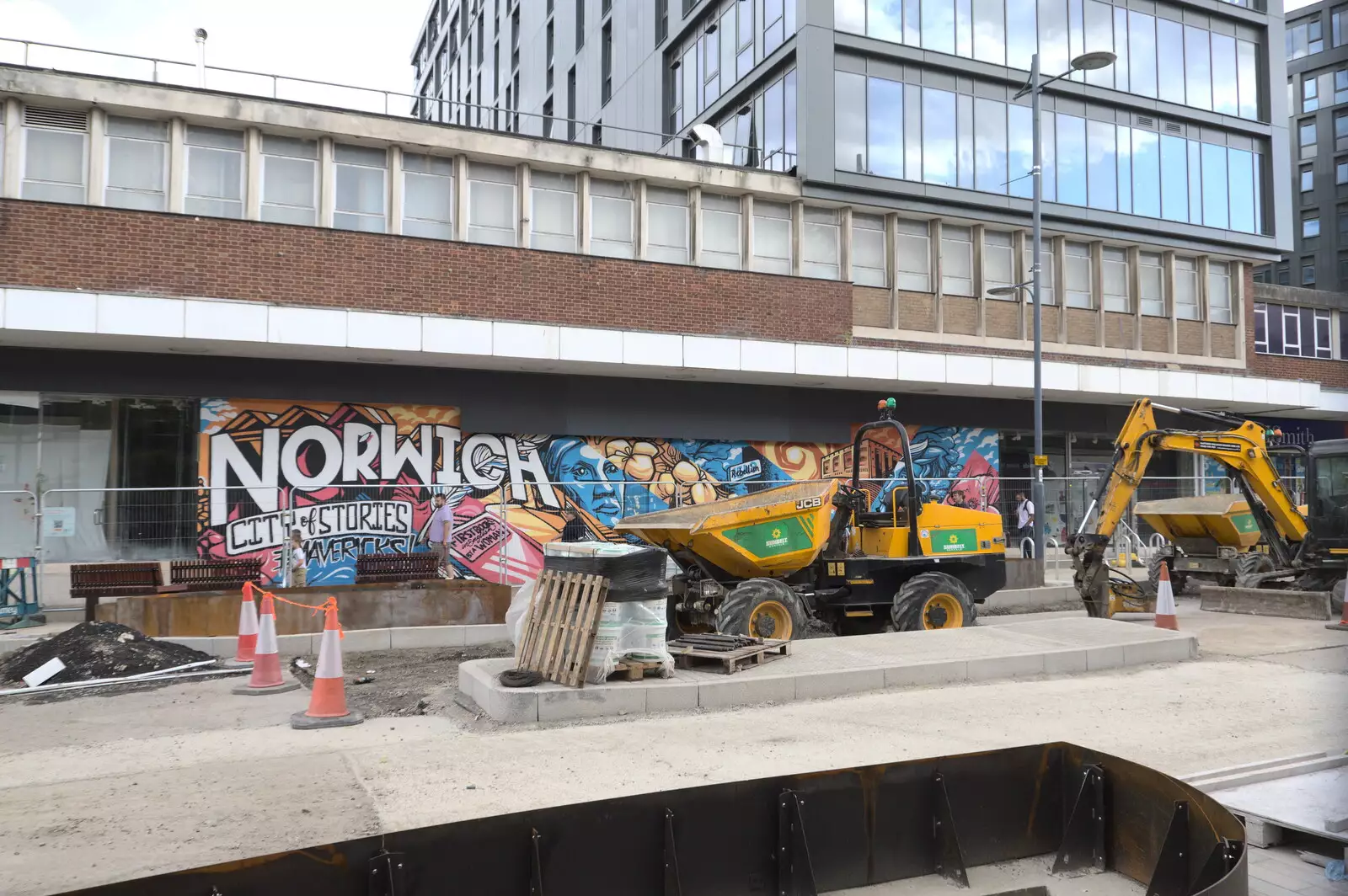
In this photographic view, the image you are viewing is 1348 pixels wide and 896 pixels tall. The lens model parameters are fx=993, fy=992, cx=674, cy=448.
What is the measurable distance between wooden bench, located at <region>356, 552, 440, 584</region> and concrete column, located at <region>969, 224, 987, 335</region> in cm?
1628

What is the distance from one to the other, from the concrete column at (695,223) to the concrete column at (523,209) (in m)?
3.72

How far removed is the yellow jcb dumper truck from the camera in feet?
37.5

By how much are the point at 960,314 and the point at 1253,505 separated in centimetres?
1029

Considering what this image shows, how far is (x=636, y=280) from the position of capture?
21422 millimetres

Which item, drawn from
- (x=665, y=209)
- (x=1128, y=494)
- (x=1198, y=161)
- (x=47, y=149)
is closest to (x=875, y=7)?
(x=665, y=209)

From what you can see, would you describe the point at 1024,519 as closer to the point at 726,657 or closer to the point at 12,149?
the point at 726,657

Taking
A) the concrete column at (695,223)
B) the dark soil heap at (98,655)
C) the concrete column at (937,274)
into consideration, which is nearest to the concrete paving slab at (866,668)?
the dark soil heap at (98,655)

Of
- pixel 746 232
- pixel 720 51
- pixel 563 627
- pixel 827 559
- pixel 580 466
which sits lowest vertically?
pixel 563 627

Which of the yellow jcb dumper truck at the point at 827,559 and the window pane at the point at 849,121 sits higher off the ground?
the window pane at the point at 849,121

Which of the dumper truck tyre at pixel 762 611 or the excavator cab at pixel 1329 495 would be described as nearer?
the dumper truck tyre at pixel 762 611

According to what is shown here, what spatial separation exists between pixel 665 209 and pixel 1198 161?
54.9ft

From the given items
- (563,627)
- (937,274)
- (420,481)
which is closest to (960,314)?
(937,274)

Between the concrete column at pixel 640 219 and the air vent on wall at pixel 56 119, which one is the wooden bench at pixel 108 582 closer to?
the air vent on wall at pixel 56 119

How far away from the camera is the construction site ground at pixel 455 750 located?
5504mm
